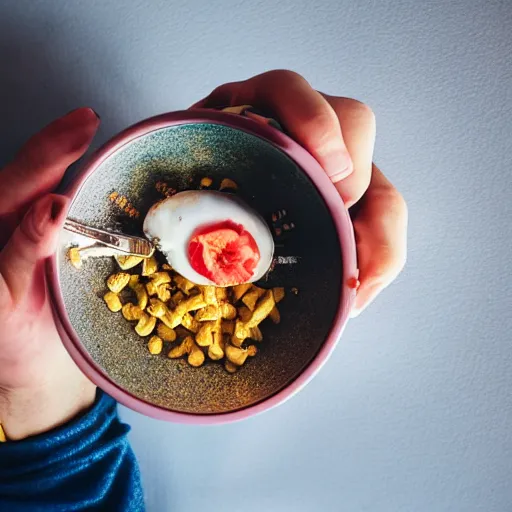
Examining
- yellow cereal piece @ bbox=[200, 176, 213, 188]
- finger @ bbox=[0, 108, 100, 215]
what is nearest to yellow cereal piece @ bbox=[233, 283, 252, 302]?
yellow cereal piece @ bbox=[200, 176, 213, 188]

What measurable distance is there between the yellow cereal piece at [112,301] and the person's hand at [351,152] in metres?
0.21

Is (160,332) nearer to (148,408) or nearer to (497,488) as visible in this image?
(148,408)

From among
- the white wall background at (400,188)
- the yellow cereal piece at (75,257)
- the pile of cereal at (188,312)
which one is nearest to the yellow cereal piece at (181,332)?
the pile of cereal at (188,312)

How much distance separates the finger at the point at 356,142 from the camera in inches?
23.6

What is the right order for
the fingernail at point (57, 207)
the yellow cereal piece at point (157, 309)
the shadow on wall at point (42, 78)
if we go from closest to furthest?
the fingernail at point (57, 207)
the yellow cereal piece at point (157, 309)
the shadow on wall at point (42, 78)

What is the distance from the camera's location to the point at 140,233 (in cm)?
57

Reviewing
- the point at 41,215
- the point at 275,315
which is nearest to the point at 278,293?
the point at 275,315

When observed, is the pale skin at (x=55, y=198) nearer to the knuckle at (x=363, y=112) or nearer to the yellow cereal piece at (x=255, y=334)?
the knuckle at (x=363, y=112)

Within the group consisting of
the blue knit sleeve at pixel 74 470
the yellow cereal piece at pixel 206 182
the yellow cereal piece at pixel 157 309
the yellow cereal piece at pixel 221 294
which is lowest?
the blue knit sleeve at pixel 74 470

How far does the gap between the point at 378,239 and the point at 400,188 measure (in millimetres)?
129

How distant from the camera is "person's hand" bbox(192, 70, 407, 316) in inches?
21.0

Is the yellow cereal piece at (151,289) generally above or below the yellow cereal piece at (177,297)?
above

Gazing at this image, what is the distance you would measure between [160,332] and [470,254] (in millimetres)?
407

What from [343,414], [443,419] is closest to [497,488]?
[443,419]
